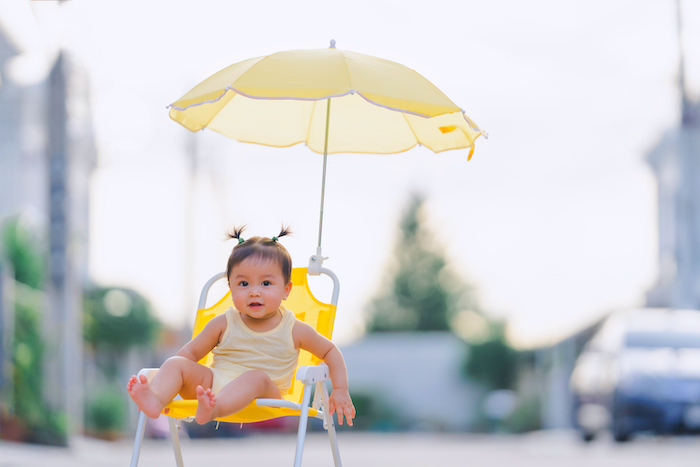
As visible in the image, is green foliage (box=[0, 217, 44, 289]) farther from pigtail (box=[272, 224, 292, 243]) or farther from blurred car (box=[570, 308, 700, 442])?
pigtail (box=[272, 224, 292, 243])

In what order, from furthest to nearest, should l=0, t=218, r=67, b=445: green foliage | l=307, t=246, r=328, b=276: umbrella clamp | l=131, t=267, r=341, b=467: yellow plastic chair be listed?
l=0, t=218, r=67, b=445: green foliage
l=307, t=246, r=328, b=276: umbrella clamp
l=131, t=267, r=341, b=467: yellow plastic chair

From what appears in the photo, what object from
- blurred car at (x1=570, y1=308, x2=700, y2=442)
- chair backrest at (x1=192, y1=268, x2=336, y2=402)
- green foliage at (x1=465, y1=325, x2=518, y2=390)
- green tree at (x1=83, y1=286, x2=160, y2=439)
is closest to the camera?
chair backrest at (x1=192, y1=268, x2=336, y2=402)

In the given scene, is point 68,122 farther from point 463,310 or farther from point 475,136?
point 463,310

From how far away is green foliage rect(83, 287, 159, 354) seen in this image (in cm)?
2089

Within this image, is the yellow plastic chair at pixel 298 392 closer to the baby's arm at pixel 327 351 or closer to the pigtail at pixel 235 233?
the baby's arm at pixel 327 351

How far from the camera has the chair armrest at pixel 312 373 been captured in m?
3.29

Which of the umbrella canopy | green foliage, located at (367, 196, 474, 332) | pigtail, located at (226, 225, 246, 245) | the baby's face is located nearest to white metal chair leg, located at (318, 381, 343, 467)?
the baby's face

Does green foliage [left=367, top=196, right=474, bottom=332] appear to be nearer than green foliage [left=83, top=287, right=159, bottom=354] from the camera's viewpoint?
No

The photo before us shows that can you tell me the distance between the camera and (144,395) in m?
3.07

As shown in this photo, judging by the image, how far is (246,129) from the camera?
15.3ft

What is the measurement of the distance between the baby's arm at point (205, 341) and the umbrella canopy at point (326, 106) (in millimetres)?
890

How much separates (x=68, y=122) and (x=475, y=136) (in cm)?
765

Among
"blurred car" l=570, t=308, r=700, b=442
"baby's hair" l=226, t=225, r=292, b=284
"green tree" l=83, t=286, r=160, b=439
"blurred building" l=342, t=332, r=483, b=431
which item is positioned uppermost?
"baby's hair" l=226, t=225, r=292, b=284

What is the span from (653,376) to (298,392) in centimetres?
578
